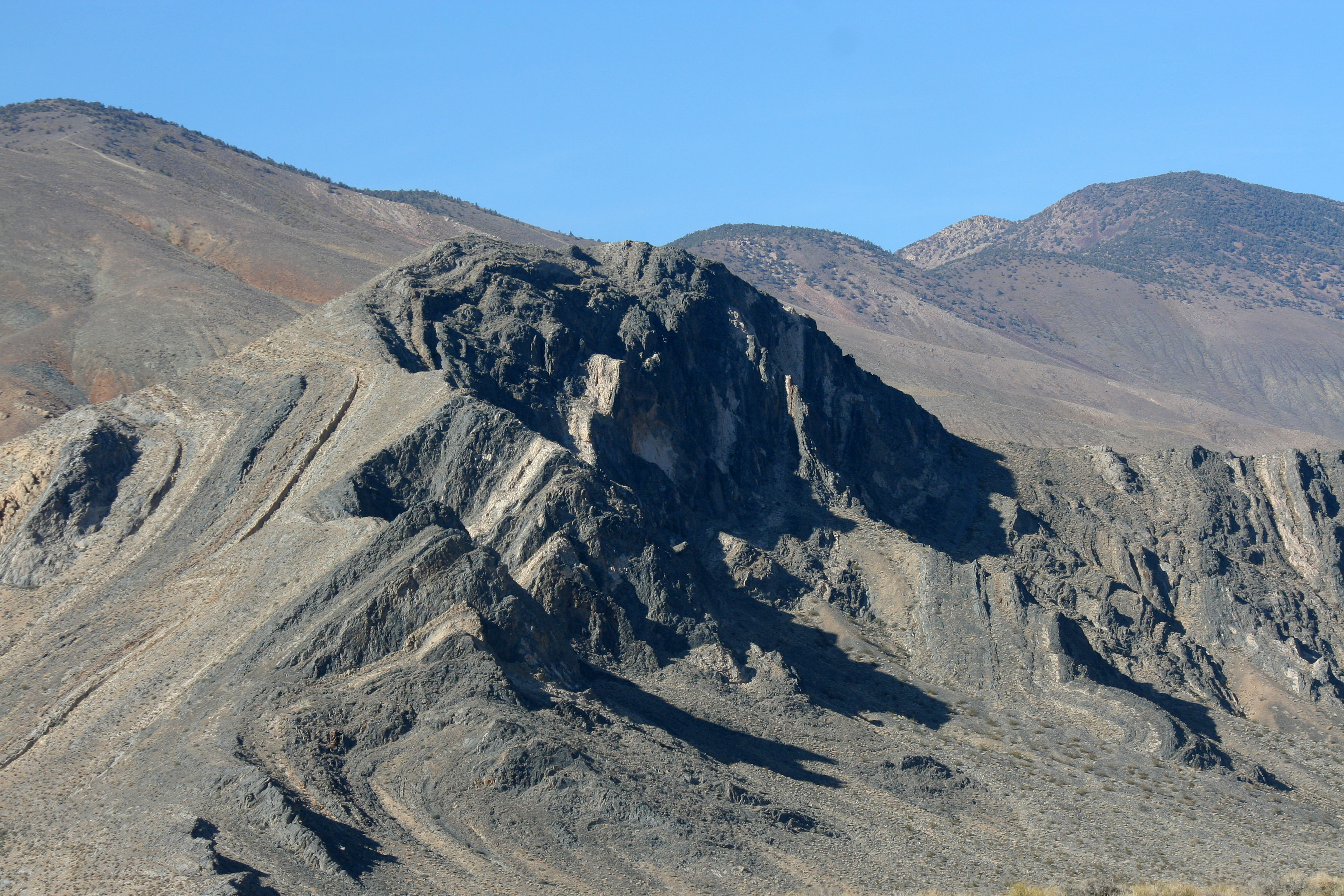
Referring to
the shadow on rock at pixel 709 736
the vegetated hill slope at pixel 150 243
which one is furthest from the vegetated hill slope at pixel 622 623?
the vegetated hill slope at pixel 150 243

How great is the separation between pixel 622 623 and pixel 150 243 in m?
81.1

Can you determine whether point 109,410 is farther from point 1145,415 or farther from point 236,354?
point 1145,415

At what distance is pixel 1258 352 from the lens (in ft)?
622

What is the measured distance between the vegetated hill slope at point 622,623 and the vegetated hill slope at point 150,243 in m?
27.8

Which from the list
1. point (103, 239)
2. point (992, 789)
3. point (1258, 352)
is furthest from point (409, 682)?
point (1258, 352)

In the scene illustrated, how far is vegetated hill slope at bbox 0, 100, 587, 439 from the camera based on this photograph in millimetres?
86062

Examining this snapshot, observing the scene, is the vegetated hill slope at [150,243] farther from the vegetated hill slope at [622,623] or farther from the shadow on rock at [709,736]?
the shadow on rock at [709,736]

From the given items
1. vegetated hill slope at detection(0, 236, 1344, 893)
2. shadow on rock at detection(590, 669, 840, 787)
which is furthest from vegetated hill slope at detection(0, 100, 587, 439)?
shadow on rock at detection(590, 669, 840, 787)

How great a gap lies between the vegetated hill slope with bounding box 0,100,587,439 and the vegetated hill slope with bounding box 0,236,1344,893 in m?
27.8

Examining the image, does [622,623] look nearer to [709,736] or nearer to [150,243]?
[709,736]

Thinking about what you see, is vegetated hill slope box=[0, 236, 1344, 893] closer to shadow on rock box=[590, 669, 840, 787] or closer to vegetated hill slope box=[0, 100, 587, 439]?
shadow on rock box=[590, 669, 840, 787]

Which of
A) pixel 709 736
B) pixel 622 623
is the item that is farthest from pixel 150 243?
pixel 709 736

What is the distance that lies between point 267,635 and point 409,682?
15.0ft

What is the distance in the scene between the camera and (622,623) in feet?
162
